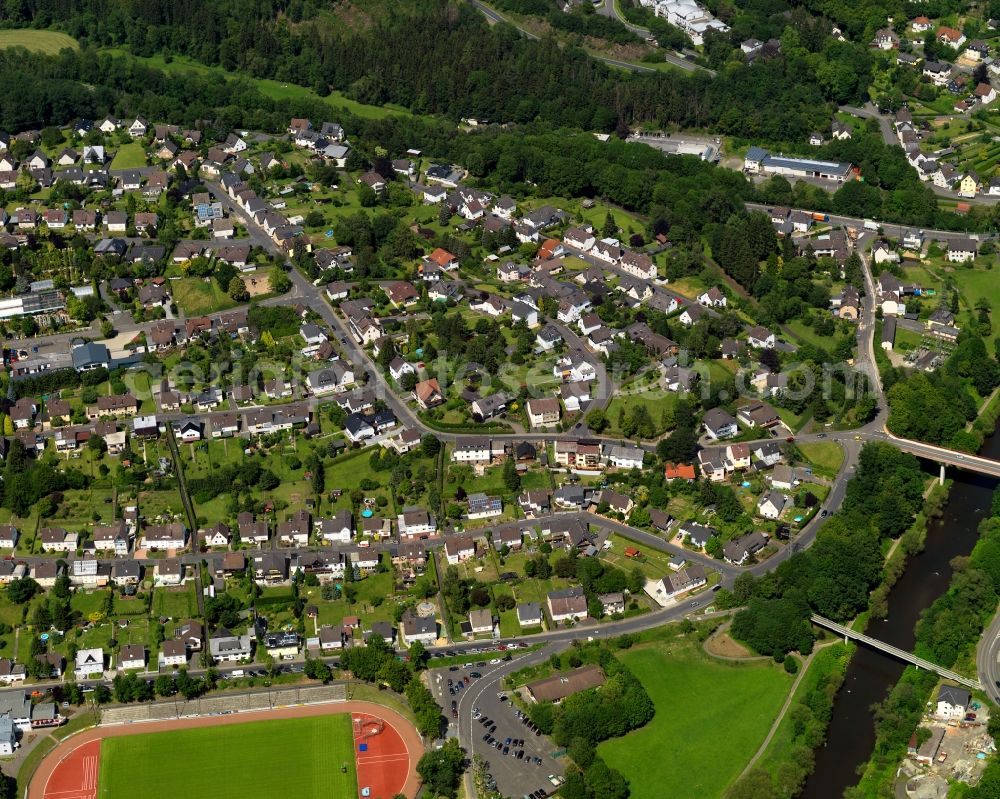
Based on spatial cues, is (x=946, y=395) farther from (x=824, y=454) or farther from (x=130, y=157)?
(x=130, y=157)

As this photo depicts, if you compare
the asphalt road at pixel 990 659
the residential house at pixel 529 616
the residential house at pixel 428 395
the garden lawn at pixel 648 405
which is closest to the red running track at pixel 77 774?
the residential house at pixel 529 616

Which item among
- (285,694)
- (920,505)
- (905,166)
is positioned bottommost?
(285,694)

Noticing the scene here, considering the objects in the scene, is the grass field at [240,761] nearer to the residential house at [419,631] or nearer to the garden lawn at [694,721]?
the residential house at [419,631]

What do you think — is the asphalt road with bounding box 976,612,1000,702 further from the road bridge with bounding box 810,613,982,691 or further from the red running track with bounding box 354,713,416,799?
the red running track with bounding box 354,713,416,799

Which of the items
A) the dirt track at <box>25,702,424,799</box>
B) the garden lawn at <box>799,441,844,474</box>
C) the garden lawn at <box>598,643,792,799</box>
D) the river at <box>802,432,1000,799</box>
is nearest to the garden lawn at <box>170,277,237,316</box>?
the dirt track at <box>25,702,424,799</box>

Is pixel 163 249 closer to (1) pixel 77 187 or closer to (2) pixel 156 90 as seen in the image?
(1) pixel 77 187

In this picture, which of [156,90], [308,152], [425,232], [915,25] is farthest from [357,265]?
[915,25]

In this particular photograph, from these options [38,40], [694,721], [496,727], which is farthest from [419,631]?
[38,40]
